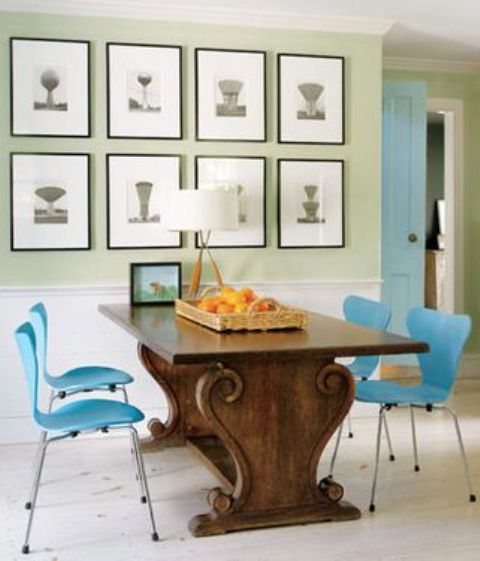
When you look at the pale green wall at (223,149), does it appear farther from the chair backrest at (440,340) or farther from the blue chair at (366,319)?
the chair backrest at (440,340)

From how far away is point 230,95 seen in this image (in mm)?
4605

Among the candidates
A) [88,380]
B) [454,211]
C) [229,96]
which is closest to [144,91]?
[229,96]

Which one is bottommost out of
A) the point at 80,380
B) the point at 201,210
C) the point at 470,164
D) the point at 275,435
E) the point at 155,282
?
the point at 275,435

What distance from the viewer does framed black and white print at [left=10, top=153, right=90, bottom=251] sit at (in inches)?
170

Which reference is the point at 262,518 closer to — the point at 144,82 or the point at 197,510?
the point at 197,510

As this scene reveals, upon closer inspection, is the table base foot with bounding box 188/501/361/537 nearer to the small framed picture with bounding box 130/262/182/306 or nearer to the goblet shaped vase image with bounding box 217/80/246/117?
the small framed picture with bounding box 130/262/182/306

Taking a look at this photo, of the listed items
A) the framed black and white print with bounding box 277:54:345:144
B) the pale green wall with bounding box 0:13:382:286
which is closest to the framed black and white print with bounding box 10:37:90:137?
the pale green wall with bounding box 0:13:382:286

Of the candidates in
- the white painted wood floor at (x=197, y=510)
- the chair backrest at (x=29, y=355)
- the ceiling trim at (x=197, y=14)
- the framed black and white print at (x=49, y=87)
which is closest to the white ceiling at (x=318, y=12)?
the ceiling trim at (x=197, y=14)

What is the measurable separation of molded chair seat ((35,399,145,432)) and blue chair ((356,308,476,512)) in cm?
104

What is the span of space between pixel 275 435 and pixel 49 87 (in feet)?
8.08

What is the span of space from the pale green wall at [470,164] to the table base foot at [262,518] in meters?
3.38

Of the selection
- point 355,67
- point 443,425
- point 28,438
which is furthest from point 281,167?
point 28,438

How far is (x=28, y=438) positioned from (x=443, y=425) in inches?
95.4

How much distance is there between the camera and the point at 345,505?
3.17 meters
